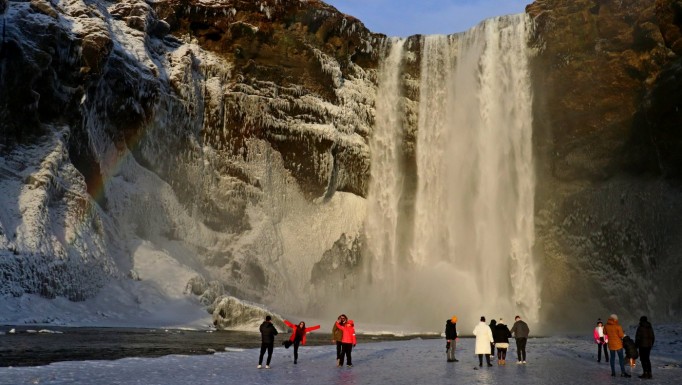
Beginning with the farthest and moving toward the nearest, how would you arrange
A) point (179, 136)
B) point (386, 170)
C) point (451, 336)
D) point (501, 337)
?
point (386, 170) → point (179, 136) → point (451, 336) → point (501, 337)

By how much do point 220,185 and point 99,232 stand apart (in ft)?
43.0

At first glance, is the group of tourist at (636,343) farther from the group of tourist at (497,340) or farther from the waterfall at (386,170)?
the waterfall at (386,170)

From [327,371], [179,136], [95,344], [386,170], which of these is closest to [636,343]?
[327,371]

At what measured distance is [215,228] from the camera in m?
51.8

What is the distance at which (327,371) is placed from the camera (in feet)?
56.4

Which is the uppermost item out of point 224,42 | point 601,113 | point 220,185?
point 224,42

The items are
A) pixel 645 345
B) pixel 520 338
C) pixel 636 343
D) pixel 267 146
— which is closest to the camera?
pixel 645 345

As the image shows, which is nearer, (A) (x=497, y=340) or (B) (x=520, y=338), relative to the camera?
(A) (x=497, y=340)

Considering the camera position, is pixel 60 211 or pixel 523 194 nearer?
pixel 60 211

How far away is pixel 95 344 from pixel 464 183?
38.2m

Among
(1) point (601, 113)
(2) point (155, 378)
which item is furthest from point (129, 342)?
(1) point (601, 113)

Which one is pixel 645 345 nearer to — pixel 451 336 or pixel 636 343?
pixel 636 343

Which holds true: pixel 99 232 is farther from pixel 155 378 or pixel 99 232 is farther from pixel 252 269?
pixel 155 378

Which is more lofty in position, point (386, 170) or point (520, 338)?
point (386, 170)
